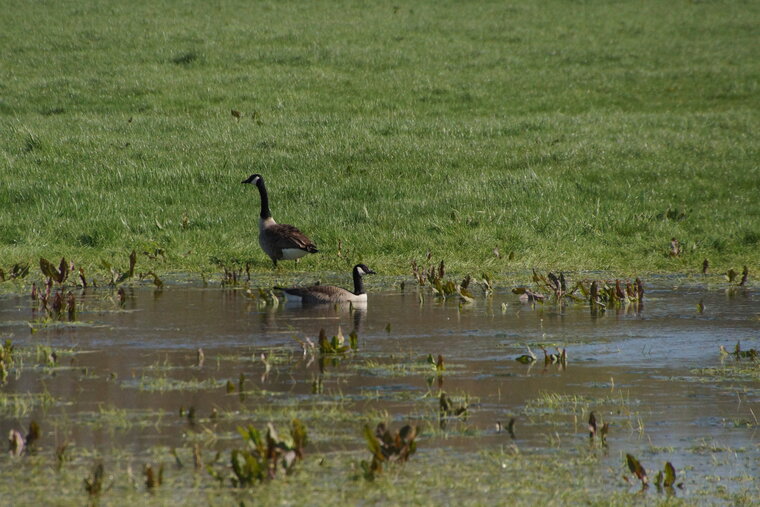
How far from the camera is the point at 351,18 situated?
134ft

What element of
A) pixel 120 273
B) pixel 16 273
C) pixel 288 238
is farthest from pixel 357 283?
pixel 16 273

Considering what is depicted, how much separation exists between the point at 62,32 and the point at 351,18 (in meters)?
9.98

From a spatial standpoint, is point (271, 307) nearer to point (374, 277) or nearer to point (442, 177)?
point (374, 277)

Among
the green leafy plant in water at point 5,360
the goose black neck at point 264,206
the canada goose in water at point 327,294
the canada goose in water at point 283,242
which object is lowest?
the green leafy plant in water at point 5,360

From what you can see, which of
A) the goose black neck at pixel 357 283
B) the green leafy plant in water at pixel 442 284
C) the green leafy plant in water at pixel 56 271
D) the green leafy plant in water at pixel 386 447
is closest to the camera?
the green leafy plant in water at pixel 386 447

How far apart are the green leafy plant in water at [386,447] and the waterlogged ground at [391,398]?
0.08 metres

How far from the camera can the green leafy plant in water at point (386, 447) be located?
6520mm

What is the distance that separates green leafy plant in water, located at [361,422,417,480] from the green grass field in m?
9.89

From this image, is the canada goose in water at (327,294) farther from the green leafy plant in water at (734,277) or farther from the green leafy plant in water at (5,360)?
the green leafy plant in water at (734,277)

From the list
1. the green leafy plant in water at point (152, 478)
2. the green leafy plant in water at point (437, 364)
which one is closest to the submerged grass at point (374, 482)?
the green leafy plant in water at point (152, 478)

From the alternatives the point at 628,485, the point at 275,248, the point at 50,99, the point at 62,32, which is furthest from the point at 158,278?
the point at 62,32

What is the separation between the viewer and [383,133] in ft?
82.8

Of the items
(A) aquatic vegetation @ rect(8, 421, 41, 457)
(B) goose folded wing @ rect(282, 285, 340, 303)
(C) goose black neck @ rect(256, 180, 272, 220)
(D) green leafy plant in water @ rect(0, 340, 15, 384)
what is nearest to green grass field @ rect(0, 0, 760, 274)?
(C) goose black neck @ rect(256, 180, 272, 220)

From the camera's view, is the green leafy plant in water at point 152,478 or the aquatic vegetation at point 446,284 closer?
the green leafy plant in water at point 152,478
